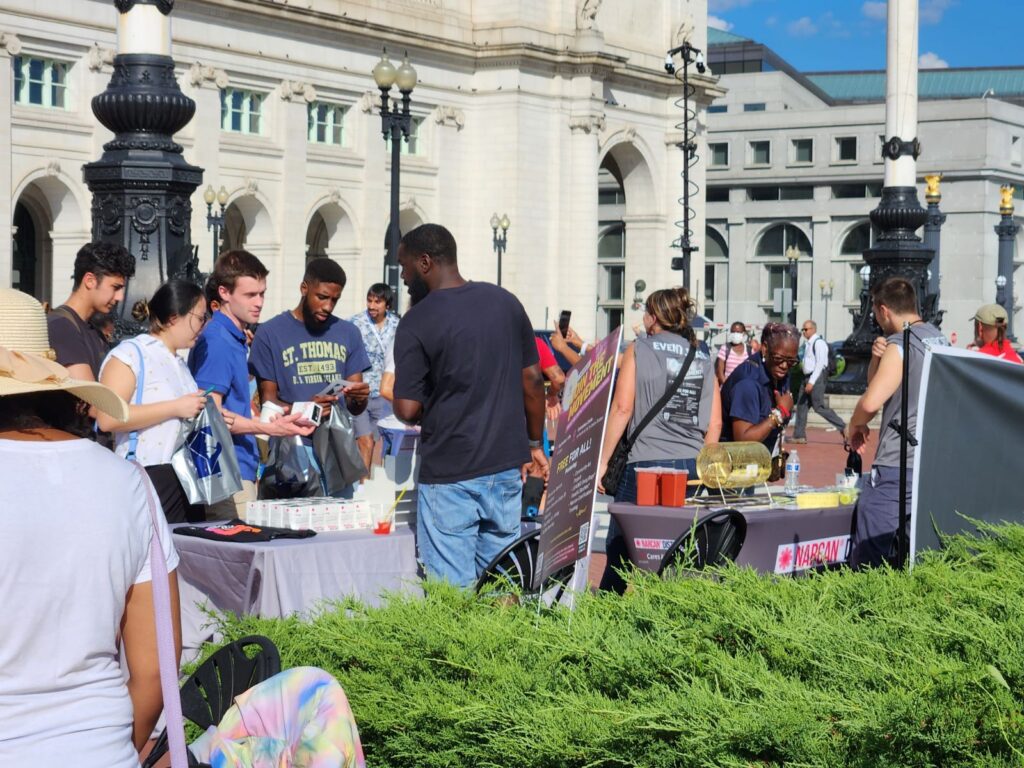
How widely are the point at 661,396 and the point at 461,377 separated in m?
1.95

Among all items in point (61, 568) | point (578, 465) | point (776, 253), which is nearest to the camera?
point (61, 568)

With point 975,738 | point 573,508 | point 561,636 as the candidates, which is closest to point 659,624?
point 561,636

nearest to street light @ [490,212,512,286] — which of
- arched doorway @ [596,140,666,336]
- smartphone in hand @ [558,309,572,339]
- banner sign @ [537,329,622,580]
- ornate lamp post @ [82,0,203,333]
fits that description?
arched doorway @ [596,140,666,336]

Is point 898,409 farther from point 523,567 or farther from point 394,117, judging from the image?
point 394,117

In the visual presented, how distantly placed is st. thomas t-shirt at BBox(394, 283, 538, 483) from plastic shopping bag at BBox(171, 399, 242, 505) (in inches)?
41.9

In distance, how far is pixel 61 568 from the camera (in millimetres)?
3092

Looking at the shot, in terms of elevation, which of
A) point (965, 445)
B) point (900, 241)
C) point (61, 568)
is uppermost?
point (900, 241)

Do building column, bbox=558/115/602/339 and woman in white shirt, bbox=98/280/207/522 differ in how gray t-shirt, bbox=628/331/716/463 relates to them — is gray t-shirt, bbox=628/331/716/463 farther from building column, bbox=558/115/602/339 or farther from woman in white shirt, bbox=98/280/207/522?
building column, bbox=558/115/602/339

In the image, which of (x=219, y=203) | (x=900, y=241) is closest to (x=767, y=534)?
(x=900, y=241)

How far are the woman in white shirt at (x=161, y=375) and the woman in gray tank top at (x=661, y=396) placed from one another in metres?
2.32

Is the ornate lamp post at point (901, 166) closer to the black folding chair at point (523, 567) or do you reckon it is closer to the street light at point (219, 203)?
the black folding chair at point (523, 567)

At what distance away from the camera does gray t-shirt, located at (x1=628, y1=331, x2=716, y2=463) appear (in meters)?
8.59

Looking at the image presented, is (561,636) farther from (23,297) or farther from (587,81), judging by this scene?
(587,81)

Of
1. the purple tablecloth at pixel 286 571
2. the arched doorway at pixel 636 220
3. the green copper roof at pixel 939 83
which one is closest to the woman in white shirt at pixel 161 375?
the purple tablecloth at pixel 286 571
